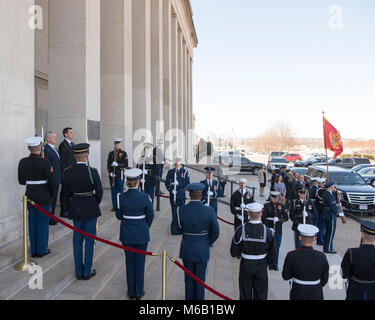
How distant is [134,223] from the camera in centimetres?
431

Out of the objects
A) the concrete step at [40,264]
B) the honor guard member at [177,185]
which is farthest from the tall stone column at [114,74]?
the concrete step at [40,264]

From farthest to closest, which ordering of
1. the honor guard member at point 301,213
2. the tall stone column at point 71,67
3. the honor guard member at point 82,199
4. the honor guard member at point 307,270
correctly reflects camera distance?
the tall stone column at point 71,67
the honor guard member at point 301,213
the honor guard member at point 82,199
the honor guard member at point 307,270

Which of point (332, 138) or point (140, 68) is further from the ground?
point (140, 68)

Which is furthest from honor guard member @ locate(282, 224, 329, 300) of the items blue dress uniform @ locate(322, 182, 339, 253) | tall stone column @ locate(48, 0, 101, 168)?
tall stone column @ locate(48, 0, 101, 168)

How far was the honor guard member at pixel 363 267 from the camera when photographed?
3.65 m

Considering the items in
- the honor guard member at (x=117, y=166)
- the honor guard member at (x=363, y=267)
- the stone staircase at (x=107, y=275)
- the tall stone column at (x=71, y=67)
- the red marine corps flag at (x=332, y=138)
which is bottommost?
the stone staircase at (x=107, y=275)

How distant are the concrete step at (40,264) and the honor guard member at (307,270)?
133 inches

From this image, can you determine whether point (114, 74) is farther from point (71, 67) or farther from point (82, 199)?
point (82, 199)

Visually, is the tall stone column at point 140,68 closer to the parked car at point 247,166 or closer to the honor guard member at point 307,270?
the honor guard member at point 307,270

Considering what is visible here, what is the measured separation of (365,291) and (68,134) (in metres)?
5.85

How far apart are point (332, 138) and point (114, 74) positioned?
9.23m

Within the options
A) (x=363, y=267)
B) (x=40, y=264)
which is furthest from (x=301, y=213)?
(x=40, y=264)

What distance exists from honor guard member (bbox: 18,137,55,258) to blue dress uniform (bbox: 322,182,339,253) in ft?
21.5
